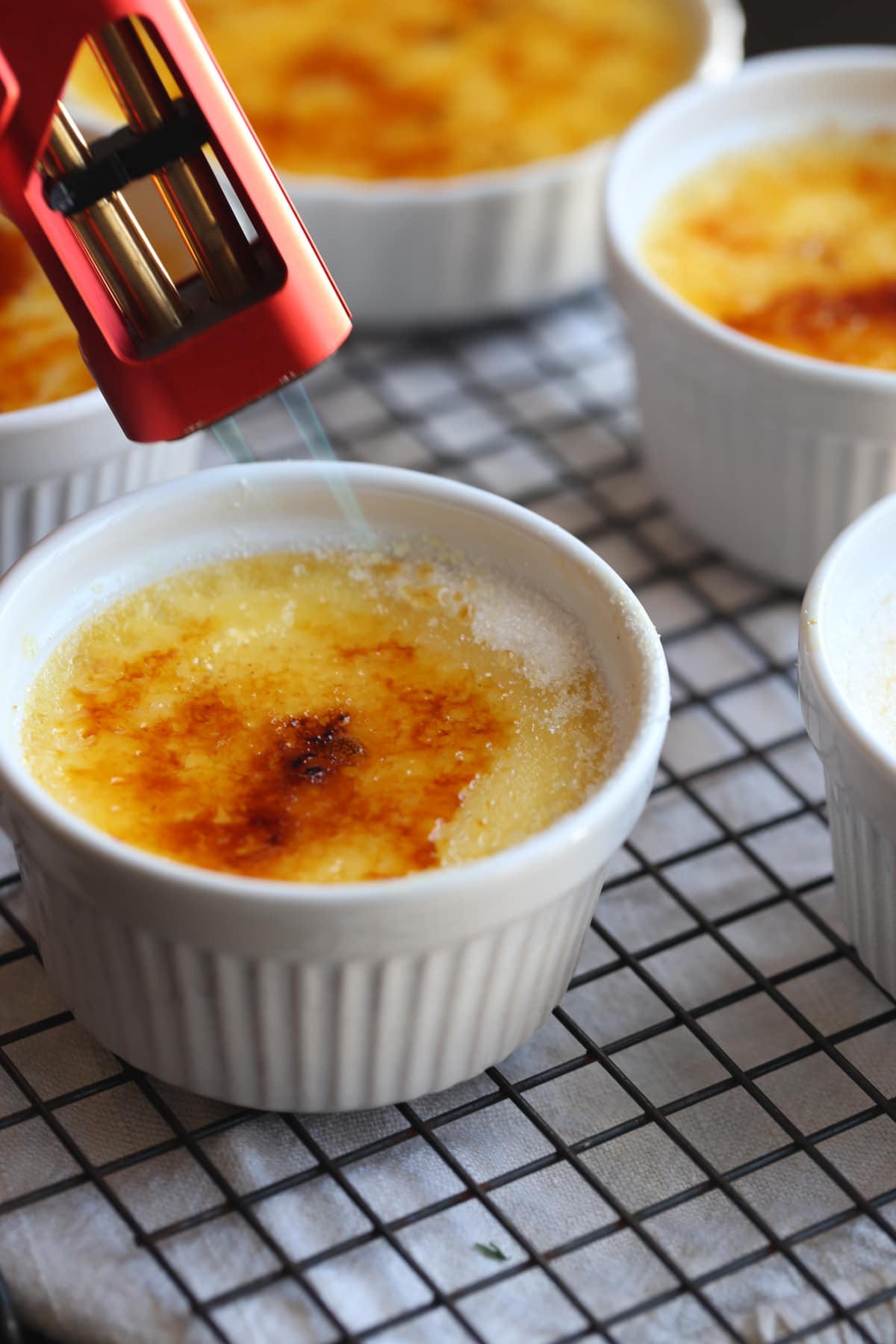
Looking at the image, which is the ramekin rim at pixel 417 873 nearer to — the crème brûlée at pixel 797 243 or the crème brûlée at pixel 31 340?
the crème brûlée at pixel 31 340

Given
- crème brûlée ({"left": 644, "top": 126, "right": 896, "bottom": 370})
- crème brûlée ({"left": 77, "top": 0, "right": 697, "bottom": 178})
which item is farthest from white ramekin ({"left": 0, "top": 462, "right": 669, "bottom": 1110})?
crème brûlée ({"left": 77, "top": 0, "right": 697, "bottom": 178})

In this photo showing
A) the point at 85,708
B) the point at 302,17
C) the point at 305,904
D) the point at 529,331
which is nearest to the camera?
the point at 305,904

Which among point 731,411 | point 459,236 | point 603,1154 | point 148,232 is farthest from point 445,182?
point 603,1154

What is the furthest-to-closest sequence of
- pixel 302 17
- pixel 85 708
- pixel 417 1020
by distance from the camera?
pixel 302 17
pixel 85 708
pixel 417 1020

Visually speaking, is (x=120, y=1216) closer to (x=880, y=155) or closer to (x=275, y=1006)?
(x=275, y=1006)

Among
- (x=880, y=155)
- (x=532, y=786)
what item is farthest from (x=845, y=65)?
(x=532, y=786)

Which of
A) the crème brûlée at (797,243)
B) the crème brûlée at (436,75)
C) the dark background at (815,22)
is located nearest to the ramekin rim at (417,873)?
the crème brûlée at (797,243)

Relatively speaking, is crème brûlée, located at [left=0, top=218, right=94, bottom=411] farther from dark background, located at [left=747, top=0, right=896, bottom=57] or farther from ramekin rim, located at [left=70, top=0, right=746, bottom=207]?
dark background, located at [left=747, top=0, right=896, bottom=57]
